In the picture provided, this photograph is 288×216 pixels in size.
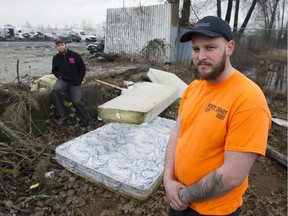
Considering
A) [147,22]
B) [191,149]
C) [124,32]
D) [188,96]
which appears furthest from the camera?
[124,32]

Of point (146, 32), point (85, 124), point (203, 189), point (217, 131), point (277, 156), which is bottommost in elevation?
point (277, 156)

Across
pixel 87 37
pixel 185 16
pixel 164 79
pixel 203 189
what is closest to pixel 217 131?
pixel 203 189

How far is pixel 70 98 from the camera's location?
5156mm

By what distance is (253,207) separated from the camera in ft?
11.1

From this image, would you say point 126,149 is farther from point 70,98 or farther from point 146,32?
point 146,32

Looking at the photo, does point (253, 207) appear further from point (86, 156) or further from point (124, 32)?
point (124, 32)

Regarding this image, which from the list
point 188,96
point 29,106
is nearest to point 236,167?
point 188,96

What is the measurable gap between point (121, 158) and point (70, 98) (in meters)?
2.29

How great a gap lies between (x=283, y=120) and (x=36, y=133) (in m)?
6.06

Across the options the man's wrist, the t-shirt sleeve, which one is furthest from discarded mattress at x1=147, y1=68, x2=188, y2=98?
the t-shirt sleeve

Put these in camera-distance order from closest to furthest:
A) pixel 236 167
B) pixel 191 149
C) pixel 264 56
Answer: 1. pixel 236 167
2. pixel 191 149
3. pixel 264 56

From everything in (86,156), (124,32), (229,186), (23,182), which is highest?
(124,32)

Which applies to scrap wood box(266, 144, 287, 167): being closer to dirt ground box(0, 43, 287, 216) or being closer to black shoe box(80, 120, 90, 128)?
dirt ground box(0, 43, 287, 216)

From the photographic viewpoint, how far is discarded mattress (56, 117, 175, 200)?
10.0 ft
